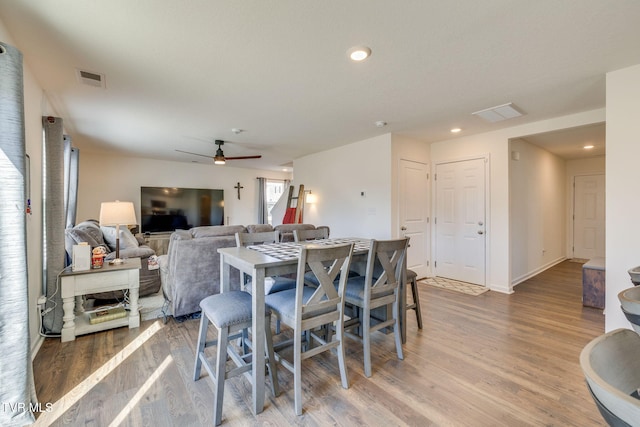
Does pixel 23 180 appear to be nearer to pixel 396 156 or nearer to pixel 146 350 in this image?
pixel 146 350

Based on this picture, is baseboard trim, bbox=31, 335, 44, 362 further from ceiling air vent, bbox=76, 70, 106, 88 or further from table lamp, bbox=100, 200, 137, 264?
ceiling air vent, bbox=76, 70, 106, 88

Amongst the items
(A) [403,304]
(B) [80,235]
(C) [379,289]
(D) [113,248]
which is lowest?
(A) [403,304]

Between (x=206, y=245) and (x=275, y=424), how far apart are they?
6.41ft

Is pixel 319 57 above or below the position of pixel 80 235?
above

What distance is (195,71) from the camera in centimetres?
247

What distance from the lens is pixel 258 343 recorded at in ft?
5.74

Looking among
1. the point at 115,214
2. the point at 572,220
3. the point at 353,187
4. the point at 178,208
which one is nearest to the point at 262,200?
the point at 178,208

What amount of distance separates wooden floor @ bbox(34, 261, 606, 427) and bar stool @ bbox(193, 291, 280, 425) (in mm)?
141

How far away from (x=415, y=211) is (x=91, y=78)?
451 centimetres

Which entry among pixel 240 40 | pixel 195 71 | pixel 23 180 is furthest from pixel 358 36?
pixel 23 180

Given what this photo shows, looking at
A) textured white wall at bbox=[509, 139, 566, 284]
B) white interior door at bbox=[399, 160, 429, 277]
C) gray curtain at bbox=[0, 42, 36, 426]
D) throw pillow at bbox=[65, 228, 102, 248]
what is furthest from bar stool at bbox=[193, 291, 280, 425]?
textured white wall at bbox=[509, 139, 566, 284]

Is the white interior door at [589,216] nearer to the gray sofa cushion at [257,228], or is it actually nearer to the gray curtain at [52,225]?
the gray sofa cushion at [257,228]

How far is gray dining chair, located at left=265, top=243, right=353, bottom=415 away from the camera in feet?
5.75

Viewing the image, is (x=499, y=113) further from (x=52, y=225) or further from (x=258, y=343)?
(x=52, y=225)
